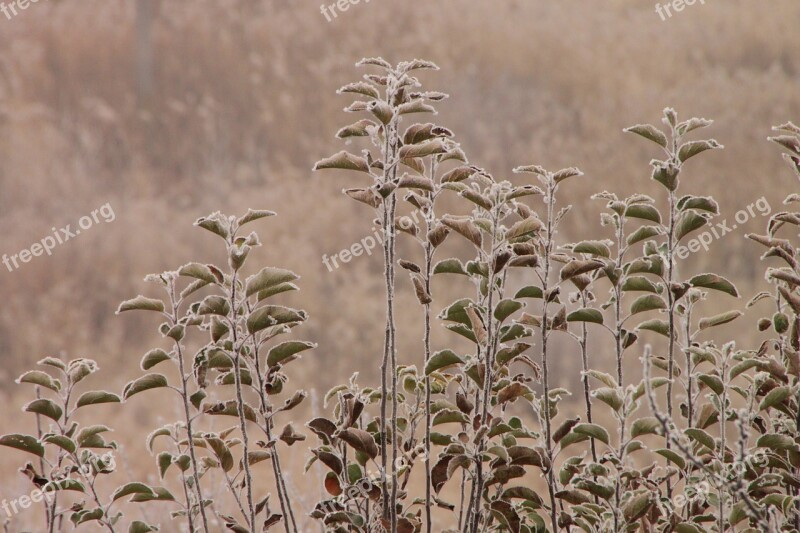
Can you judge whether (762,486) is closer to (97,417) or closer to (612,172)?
(97,417)

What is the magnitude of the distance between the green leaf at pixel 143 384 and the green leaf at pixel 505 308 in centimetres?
46

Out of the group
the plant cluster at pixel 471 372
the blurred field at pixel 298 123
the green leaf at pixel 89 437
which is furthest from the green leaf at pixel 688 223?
the blurred field at pixel 298 123

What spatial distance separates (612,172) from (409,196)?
4.44m

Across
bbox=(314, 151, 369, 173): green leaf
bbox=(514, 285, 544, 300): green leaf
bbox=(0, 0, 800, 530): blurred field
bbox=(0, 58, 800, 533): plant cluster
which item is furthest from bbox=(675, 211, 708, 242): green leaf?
bbox=(0, 0, 800, 530): blurred field

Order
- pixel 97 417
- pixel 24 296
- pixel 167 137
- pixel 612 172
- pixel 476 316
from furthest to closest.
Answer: pixel 167 137 → pixel 612 172 → pixel 24 296 → pixel 97 417 → pixel 476 316

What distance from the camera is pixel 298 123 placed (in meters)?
5.90

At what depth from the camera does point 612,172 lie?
5.36 metres

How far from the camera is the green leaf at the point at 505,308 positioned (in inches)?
41.3

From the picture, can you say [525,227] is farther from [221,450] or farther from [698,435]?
[221,450]

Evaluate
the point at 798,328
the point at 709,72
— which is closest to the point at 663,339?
the point at 709,72

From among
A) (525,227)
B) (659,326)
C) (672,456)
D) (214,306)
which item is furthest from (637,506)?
(214,306)

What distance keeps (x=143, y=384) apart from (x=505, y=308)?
1.65 ft

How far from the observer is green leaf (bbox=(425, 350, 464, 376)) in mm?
1052

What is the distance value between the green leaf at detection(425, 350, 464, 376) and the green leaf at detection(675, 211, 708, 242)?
1.18 feet
